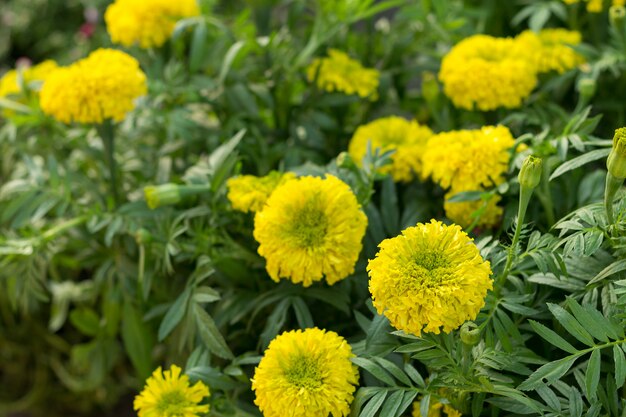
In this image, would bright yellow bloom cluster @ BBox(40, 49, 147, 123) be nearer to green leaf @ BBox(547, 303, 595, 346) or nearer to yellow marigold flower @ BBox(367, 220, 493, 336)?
yellow marigold flower @ BBox(367, 220, 493, 336)

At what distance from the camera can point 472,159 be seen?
2.66ft

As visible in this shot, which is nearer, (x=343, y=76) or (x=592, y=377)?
(x=592, y=377)

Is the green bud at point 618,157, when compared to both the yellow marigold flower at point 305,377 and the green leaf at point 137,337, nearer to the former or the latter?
the yellow marigold flower at point 305,377

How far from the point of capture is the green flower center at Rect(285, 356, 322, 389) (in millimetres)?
643

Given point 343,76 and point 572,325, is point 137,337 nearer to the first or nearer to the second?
point 343,76

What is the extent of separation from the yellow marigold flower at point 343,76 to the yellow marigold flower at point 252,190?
9.4 inches

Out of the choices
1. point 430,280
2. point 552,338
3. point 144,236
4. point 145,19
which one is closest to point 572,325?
point 552,338

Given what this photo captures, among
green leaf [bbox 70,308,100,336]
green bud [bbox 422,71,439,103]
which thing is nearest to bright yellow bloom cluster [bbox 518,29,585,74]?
green bud [bbox 422,71,439,103]

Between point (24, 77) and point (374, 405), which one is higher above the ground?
point (24, 77)

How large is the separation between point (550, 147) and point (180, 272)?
49 centimetres

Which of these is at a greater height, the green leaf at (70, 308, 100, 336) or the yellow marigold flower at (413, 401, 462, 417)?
the yellow marigold flower at (413, 401, 462, 417)

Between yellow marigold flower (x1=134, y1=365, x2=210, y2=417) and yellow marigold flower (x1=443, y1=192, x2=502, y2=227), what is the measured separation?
335 mm

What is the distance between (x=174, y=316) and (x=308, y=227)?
206 mm

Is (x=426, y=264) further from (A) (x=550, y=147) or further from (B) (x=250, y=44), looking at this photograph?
(B) (x=250, y=44)
